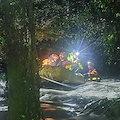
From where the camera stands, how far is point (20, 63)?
3559 millimetres

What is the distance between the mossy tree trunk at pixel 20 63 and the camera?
351 centimetres

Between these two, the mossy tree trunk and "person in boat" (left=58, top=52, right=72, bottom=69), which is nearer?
the mossy tree trunk

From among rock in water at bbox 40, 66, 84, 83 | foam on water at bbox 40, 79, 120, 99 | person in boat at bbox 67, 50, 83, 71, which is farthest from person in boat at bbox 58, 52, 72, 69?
foam on water at bbox 40, 79, 120, 99

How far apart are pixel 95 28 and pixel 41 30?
2511 mm

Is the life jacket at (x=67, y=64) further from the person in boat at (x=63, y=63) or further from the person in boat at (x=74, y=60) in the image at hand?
the person in boat at (x=74, y=60)

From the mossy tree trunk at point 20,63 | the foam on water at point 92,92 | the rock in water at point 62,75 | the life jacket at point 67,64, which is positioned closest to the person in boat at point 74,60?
the life jacket at point 67,64

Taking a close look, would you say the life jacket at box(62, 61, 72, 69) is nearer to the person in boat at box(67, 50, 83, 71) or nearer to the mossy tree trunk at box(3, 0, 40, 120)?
the person in boat at box(67, 50, 83, 71)

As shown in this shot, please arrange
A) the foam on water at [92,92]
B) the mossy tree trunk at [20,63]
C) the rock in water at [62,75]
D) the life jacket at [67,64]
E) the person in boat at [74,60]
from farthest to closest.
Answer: the person in boat at [74,60] → the life jacket at [67,64] → the rock in water at [62,75] → the foam on water at [92,92] → the mossy tree trunk at [20,63]

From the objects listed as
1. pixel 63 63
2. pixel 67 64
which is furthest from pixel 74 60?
pixel 63 63

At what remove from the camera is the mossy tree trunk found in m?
3.51

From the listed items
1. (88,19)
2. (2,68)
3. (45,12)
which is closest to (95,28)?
(88,19)

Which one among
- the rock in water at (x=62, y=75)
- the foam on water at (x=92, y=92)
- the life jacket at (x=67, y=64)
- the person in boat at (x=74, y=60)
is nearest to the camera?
the foam on water at (x=92, y=92)

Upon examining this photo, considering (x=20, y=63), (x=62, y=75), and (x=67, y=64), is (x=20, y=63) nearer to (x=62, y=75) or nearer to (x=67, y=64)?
(x=62, y=75)

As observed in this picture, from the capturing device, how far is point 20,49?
3555mm
